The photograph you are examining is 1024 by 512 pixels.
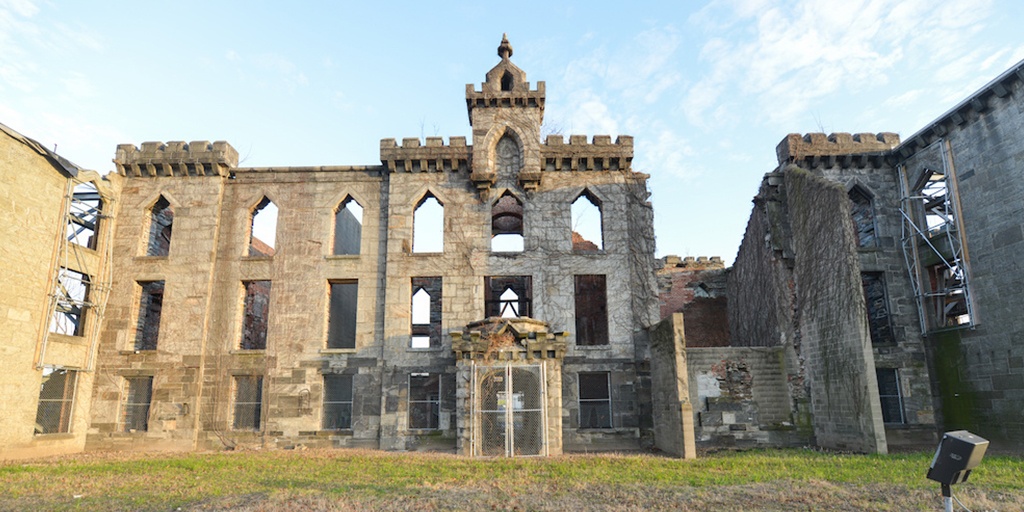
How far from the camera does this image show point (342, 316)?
75.0 ft

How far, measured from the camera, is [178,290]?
1864 cm

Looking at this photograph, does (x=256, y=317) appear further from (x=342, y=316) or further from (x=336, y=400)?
(x=336, y=400)

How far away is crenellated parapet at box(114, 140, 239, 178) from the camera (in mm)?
19359

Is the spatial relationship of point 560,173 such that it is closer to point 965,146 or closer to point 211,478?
point 965,146

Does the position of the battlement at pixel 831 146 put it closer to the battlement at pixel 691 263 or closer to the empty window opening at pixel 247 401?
the battlement at pixel 691 263

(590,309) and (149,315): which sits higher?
(590,309)

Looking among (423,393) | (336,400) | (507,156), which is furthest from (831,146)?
(336,400)

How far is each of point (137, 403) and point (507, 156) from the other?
14.0 m

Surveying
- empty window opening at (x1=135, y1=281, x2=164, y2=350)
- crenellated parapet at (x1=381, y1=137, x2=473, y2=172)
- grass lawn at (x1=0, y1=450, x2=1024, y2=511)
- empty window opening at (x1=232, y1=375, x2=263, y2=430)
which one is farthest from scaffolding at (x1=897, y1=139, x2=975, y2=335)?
empty window opening at (x1=135, y1=281, x2=164, y2=350)

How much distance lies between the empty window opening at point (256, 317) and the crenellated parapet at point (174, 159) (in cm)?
443

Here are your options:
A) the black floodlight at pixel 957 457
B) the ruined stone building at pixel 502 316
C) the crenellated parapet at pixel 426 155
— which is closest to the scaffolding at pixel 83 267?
the ruined stone building at pixel 502 316

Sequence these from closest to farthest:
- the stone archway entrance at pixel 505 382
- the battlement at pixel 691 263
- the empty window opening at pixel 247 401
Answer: the stone archway entrance at pixel 505 382, the empty window opening at pixel 247 401, the battlement at pixel 691 263

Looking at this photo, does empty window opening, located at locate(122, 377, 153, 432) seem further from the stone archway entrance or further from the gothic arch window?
the gothic arch window

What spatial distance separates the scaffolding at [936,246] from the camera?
16609 millimetres
